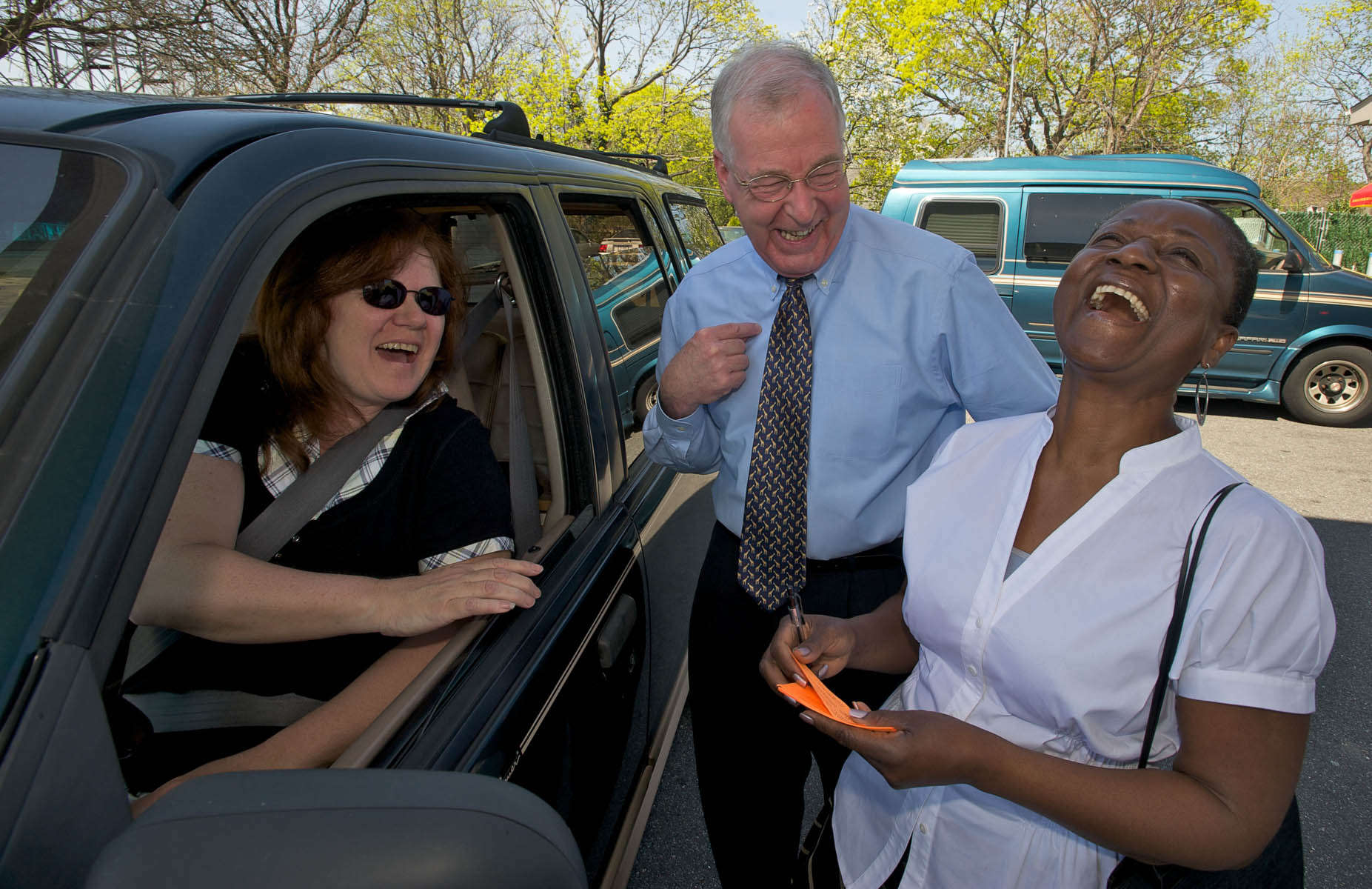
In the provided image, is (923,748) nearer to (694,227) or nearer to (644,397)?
(644,397)

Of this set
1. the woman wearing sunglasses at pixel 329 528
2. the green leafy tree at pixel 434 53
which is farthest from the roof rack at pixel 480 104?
the green leafy tree at pixel 434 53

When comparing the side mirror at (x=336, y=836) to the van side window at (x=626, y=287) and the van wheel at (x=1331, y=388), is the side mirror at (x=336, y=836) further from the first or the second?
the van wheel at (x=1331, y=388)

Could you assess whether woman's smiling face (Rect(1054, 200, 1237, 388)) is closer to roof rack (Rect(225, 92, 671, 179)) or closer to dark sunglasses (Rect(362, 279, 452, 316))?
dark sunglasses (Rect(362, 279, 452, 316))

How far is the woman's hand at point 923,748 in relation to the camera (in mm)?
1076

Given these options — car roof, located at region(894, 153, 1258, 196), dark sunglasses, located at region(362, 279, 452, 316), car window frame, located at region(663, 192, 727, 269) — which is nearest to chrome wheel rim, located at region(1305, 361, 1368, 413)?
car roof, located at region(894, 153, 1258, 196)

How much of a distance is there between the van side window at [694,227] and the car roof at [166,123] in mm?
2037

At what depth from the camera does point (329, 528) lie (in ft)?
4.90

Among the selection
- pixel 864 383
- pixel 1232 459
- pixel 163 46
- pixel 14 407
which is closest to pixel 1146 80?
pixel 1232 459

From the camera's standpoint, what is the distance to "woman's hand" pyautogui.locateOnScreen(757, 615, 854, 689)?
140 cm

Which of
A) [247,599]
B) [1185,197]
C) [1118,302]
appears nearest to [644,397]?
[247,599]

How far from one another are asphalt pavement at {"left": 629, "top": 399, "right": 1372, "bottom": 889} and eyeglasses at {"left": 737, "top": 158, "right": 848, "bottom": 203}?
2028 mm

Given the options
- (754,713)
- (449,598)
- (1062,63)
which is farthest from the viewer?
(1062,63)

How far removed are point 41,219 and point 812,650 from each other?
1301 millimetres

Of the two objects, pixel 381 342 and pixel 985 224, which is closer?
pixel 381 342
